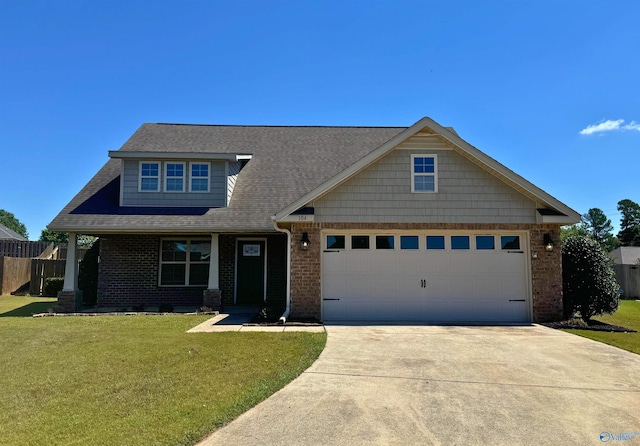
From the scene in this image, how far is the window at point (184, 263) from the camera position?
47.6 ft

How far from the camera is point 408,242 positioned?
11570 mm

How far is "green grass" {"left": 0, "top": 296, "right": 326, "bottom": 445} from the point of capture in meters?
→ 4.17

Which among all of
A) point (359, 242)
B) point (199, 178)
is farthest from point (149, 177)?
point (359, 242)

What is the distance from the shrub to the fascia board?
572cm

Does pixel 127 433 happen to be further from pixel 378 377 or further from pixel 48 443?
pixel 378 377

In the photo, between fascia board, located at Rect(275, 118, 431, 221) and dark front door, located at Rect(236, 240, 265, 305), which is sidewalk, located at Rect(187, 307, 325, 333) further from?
fascia board, located at Rect(275, 118, 431, 221)

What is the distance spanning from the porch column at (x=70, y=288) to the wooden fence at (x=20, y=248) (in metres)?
13.6

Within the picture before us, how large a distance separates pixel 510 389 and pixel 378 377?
175cm

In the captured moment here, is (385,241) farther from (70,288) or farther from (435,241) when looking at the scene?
(70,288)

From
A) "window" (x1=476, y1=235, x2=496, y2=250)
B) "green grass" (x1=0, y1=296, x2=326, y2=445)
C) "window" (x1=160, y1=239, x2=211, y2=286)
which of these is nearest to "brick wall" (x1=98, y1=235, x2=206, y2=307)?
"window" (x1=160, y1=239, x2=211, y2=286)

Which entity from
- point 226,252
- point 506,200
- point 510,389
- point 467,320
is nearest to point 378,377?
point 510,389

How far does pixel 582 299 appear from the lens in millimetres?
11508

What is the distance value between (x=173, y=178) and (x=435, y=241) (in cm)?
888

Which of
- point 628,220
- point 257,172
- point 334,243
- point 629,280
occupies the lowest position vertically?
point 629,280
